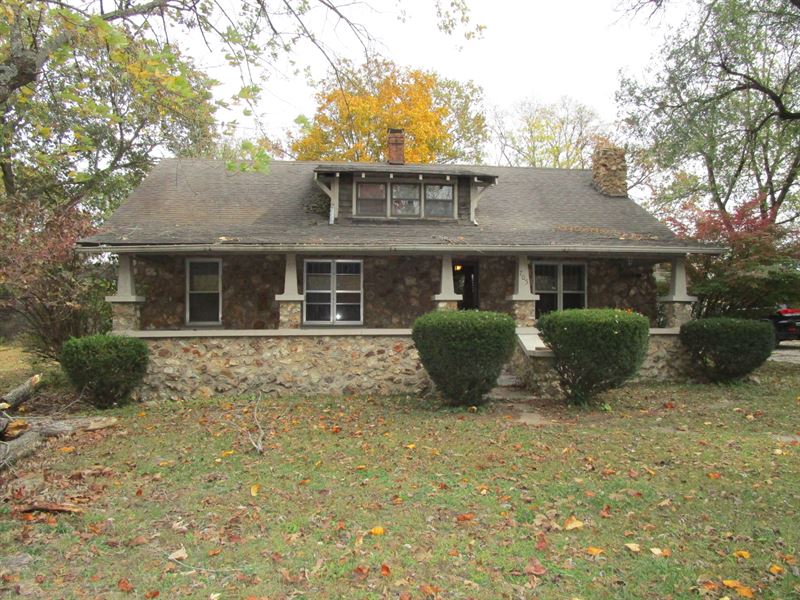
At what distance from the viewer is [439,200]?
1338 cm

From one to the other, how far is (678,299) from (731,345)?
1.58 m

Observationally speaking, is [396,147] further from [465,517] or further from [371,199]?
[465,517]

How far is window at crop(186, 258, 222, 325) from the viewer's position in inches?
496

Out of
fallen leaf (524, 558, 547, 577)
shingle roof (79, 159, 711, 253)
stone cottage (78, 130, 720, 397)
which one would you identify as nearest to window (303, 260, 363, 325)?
stone cottage (78, 130, 720, 397)

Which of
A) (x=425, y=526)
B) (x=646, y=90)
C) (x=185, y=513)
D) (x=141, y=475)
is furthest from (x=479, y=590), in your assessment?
(x=646, y=90)

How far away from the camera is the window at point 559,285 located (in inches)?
528

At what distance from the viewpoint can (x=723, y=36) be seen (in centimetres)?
1324

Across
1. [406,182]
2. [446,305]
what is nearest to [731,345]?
[446,305]

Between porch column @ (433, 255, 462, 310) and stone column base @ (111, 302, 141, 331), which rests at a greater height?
porch column @ (433, 255, 462, 310)

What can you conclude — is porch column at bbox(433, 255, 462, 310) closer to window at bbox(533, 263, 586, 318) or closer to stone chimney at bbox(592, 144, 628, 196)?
window at bbox(533, 263, 586, 318)

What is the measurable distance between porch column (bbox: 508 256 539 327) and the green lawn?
3632 millimetres

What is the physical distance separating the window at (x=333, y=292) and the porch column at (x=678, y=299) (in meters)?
6.81

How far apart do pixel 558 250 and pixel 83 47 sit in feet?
28.2

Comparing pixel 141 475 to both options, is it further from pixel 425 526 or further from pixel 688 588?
pixel 688 588
